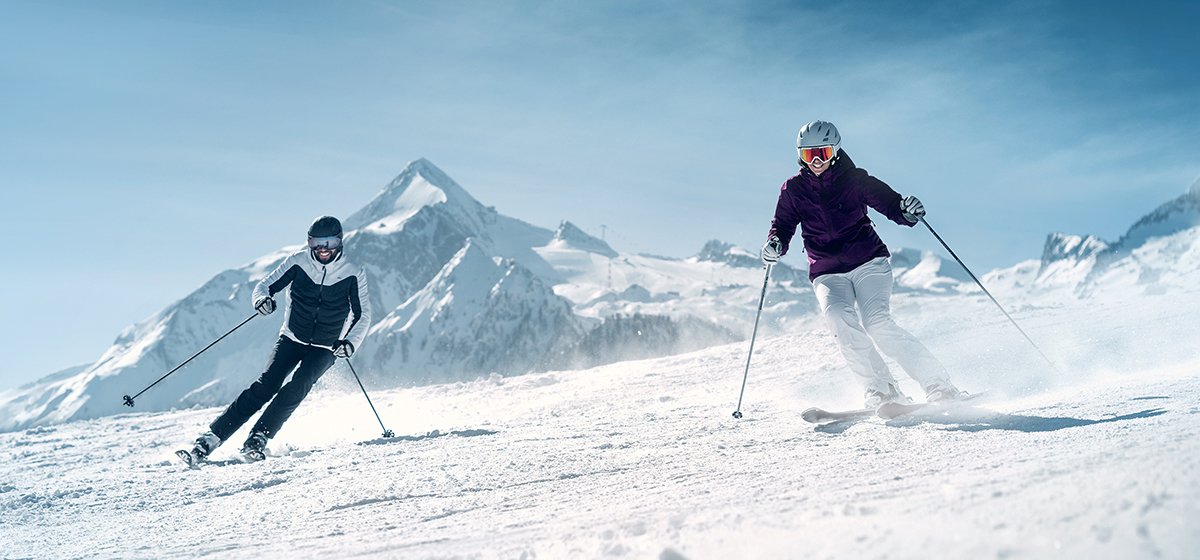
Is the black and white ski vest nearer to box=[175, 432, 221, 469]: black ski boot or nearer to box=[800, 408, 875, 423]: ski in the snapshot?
box=[175, 432, 221, 469]: black ski boot

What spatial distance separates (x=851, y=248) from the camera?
21.5ft

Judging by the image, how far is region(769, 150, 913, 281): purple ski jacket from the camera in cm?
653

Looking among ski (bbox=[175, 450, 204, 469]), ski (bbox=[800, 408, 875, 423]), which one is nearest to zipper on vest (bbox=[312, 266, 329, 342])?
ski (bbox=[175, 450, 204, 469])

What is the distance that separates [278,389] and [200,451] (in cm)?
91

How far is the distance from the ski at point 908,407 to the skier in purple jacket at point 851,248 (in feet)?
1.35

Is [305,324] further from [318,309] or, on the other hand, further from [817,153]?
[817,153]

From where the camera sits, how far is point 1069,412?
4.91 m

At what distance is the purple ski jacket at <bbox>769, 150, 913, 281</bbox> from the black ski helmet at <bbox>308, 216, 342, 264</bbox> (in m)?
4.60

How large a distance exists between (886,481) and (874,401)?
9.50 feet

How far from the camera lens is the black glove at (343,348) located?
307 inches

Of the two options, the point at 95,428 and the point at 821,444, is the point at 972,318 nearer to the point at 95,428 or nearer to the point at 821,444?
the point at 821,444

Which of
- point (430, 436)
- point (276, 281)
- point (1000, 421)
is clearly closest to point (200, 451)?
point (276, 281)

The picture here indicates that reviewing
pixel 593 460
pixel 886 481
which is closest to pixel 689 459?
pixel 593 460

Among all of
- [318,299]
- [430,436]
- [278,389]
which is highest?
[318,299]
